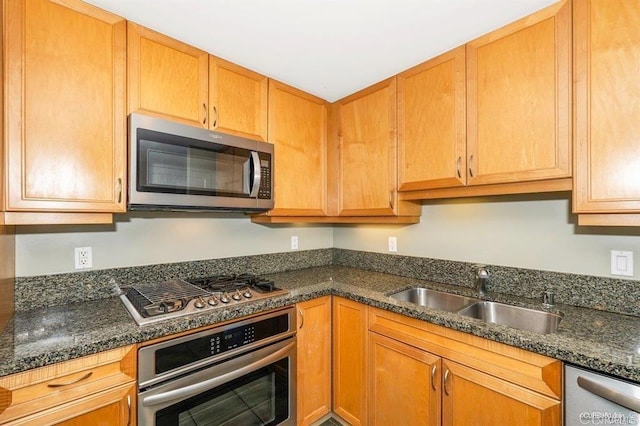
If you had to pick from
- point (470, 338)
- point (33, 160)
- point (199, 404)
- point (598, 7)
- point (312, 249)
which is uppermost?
point (598, 7)

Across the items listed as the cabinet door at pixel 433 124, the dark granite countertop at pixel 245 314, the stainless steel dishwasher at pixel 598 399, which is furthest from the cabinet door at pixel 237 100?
the stainless steel dishwasher at pixel 598 399

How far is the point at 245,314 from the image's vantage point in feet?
4.66

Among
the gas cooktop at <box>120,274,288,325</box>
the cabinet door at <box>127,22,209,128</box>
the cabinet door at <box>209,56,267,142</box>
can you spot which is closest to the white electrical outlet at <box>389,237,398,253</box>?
the gas cooktop at <box>120,274,288,325</box>

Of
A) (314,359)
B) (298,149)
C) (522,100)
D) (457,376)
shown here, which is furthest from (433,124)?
(314,359)

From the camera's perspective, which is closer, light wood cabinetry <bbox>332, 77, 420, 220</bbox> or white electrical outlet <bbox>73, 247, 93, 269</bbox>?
white electrical outlet <bbox>73, 247, 93, 269</bbox>

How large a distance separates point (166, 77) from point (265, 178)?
72 cm

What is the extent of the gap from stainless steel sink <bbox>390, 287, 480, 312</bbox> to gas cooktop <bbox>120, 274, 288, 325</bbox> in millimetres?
748

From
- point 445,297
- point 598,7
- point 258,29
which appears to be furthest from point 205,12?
point 445,297

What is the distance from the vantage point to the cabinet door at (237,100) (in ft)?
5.44

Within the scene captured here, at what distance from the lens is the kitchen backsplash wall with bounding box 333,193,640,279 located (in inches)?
55.1

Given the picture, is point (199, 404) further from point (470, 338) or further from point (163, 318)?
point (470, 338)

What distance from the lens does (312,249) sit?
8.38 feet

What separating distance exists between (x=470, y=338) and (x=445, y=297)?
1.80 feet

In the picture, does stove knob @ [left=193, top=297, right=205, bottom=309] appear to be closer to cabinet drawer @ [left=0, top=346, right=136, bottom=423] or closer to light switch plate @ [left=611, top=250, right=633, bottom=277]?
cabinet drawer @ [left=0, top=346, right=136, bottom=423]
